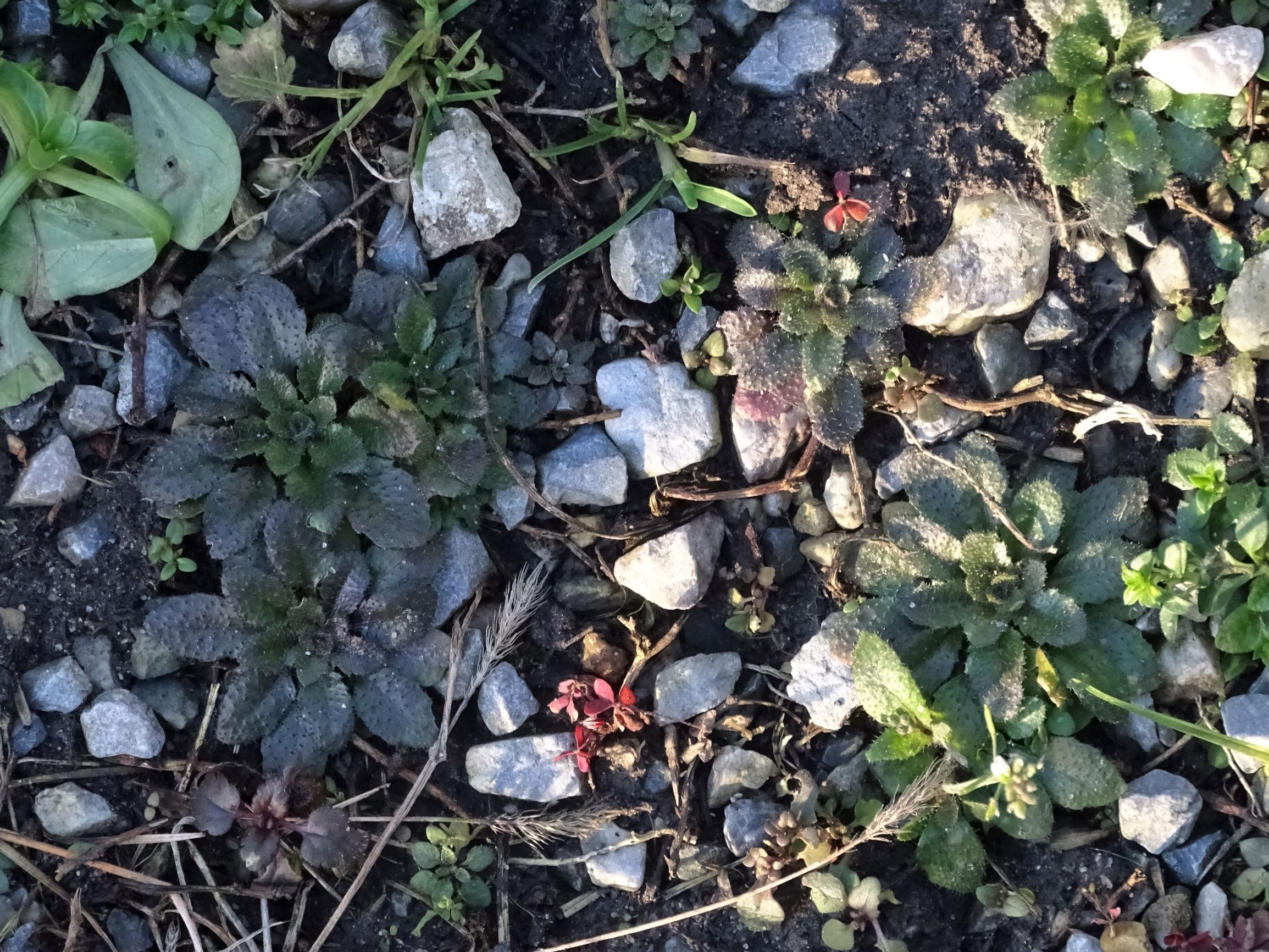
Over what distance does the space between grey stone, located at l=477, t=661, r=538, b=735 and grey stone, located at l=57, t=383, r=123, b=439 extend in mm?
1239

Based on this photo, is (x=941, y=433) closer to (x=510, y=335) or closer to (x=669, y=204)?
(x=669, y=204)

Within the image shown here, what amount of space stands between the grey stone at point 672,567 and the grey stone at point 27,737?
1584 mm

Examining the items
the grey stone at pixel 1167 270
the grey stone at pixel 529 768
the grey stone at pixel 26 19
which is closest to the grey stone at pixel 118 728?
the grey stone at pixel 529 768

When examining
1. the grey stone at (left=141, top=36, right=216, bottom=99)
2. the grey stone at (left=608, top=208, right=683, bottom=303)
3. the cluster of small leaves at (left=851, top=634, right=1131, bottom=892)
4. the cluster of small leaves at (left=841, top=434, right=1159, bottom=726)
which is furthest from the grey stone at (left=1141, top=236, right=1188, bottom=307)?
the grey stone at (left=141, top=36, right=216, bottom=99)

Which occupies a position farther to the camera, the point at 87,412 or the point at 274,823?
the point at 87,412

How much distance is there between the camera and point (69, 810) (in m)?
2.81

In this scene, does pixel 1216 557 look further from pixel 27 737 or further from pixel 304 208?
pixel 27 737

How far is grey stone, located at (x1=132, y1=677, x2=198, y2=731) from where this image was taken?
2887 mm

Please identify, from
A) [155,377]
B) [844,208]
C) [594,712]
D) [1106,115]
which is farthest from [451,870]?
[1106,115]

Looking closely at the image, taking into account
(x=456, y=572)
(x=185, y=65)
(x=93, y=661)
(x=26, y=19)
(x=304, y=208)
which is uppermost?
(x=26, y=19)

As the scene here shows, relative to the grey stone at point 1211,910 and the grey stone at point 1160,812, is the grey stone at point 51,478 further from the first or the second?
the grey stone at point 1211,910

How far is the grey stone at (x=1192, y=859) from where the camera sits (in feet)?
9.13

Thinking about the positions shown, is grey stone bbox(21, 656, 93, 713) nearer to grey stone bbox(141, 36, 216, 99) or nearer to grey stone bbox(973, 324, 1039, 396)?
grey stone bbox(141, 36, 216, 99)

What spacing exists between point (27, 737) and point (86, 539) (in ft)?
1.76
